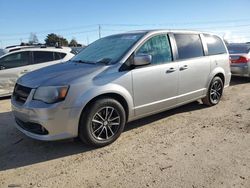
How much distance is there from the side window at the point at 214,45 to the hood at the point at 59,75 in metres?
3.04

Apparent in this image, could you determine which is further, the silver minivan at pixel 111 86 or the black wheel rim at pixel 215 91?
the black wheel rim at pixel 215 91

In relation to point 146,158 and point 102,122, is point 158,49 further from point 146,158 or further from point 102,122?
point 146,158

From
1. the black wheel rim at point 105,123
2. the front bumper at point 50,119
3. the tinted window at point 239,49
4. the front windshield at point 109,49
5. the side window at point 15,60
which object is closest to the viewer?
the front bumper at point 50,119

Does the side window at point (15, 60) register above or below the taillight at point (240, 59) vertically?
above

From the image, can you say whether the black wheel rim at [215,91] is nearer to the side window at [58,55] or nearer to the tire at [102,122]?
the tire at [102,122]

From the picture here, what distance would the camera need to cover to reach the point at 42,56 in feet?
29.6

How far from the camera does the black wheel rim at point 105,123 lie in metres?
4.30

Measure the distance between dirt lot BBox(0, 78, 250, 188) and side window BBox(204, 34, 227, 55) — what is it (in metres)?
1.70

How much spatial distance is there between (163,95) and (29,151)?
2.50 meters

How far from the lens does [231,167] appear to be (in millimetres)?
3646

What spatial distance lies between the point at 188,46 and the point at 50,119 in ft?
10.9

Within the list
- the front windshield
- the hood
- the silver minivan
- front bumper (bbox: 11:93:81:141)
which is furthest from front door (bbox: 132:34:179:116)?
front bumper (bbox: 11:93:81:141)

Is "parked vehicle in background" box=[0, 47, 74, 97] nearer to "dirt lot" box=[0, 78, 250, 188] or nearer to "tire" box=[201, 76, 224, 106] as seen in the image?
"dirt lot" box=[0, 78, 250, 188]

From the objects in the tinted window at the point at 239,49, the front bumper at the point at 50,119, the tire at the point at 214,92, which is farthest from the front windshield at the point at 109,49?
the tinted window at the point at 239,49
